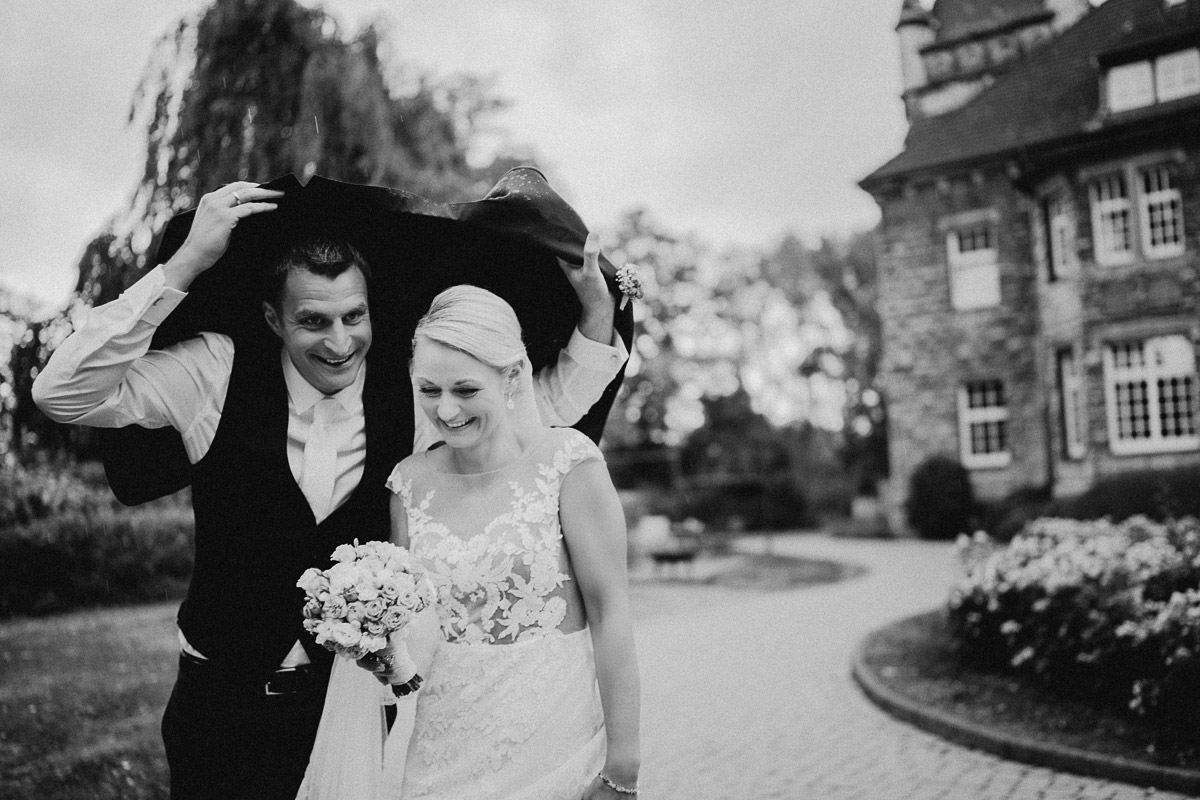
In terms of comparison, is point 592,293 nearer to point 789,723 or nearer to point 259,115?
point 789,723

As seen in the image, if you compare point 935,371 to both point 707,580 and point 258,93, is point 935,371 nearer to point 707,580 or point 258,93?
point 707,580

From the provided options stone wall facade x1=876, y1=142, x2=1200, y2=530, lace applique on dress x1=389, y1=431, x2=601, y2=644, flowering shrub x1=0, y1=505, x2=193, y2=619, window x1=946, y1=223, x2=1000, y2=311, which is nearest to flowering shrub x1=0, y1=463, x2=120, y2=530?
flowering shrub x1=0, y1=505, x2=193, y2=619

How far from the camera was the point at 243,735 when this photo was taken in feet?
8.50

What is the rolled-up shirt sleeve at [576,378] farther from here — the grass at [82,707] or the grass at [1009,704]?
the grass at [1009,704]

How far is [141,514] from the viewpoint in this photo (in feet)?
34.6

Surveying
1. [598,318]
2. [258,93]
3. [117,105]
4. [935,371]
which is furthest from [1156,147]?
[598,318]

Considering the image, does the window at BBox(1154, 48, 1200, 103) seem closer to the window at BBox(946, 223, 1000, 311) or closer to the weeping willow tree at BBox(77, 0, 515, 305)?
the window at BBox(946, 223, 1000, 311)

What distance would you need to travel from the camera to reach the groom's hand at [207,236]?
2.58 meters

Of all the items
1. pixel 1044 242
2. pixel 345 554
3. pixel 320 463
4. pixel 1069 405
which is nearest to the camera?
pixel 345 554

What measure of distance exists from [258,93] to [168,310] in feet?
32.2

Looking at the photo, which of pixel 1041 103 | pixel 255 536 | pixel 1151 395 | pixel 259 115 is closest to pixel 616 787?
pixel 255 536

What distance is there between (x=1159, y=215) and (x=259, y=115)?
16269 millimetres

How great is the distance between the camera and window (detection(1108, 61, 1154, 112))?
1895cm

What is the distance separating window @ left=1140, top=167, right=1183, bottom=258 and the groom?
64.5ft
